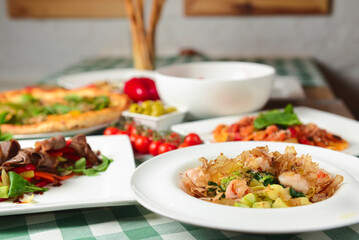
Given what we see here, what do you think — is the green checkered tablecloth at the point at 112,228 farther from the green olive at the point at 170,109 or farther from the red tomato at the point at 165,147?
the green olive at the point at 170,109

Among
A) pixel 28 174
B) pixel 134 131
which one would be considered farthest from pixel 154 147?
pixel 28 174

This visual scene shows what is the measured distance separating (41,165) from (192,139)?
0.49 m

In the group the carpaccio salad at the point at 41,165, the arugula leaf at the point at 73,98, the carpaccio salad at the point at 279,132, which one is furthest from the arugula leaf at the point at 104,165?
the arugula leaf at the point at 73,98

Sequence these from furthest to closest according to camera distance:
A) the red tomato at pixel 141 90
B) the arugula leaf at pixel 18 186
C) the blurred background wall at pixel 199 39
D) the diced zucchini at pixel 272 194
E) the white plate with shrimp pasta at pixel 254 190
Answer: the blurred background wall at pixel 199 39 → the red tomato at pixel 141 90 → the arugula leaf at pixel 18 186 → the diced zucchini at pixel 272 194 → the white plate with shrimp pasta at pixel 254 190

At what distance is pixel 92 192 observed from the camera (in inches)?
40.9

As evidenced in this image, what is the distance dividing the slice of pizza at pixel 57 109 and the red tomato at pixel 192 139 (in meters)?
0.39

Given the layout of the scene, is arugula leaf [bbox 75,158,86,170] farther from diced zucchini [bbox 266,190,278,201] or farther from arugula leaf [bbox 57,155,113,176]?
diced zucchini [bbox 266,190,278,201]

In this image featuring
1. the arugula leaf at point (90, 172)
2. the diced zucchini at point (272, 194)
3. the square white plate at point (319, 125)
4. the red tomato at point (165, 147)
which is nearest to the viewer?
the diced zucchini at point (272, 194)

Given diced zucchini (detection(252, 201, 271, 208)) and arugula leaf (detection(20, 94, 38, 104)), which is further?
arugula leaf (detection(20, 94, 38, 104))

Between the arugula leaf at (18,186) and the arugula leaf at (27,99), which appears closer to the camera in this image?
the arugula leaf at (18,186)

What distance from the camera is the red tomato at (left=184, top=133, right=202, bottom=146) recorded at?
1.40 m

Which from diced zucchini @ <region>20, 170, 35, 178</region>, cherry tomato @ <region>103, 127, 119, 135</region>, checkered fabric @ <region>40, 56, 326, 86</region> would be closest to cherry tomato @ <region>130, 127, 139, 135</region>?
cherry tomato @ <region>103, 127, 119, 135</region>

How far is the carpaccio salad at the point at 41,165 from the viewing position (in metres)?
1.00

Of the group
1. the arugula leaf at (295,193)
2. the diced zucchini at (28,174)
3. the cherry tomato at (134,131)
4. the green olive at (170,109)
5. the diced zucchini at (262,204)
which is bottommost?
the cherry tomato at (134,131)
